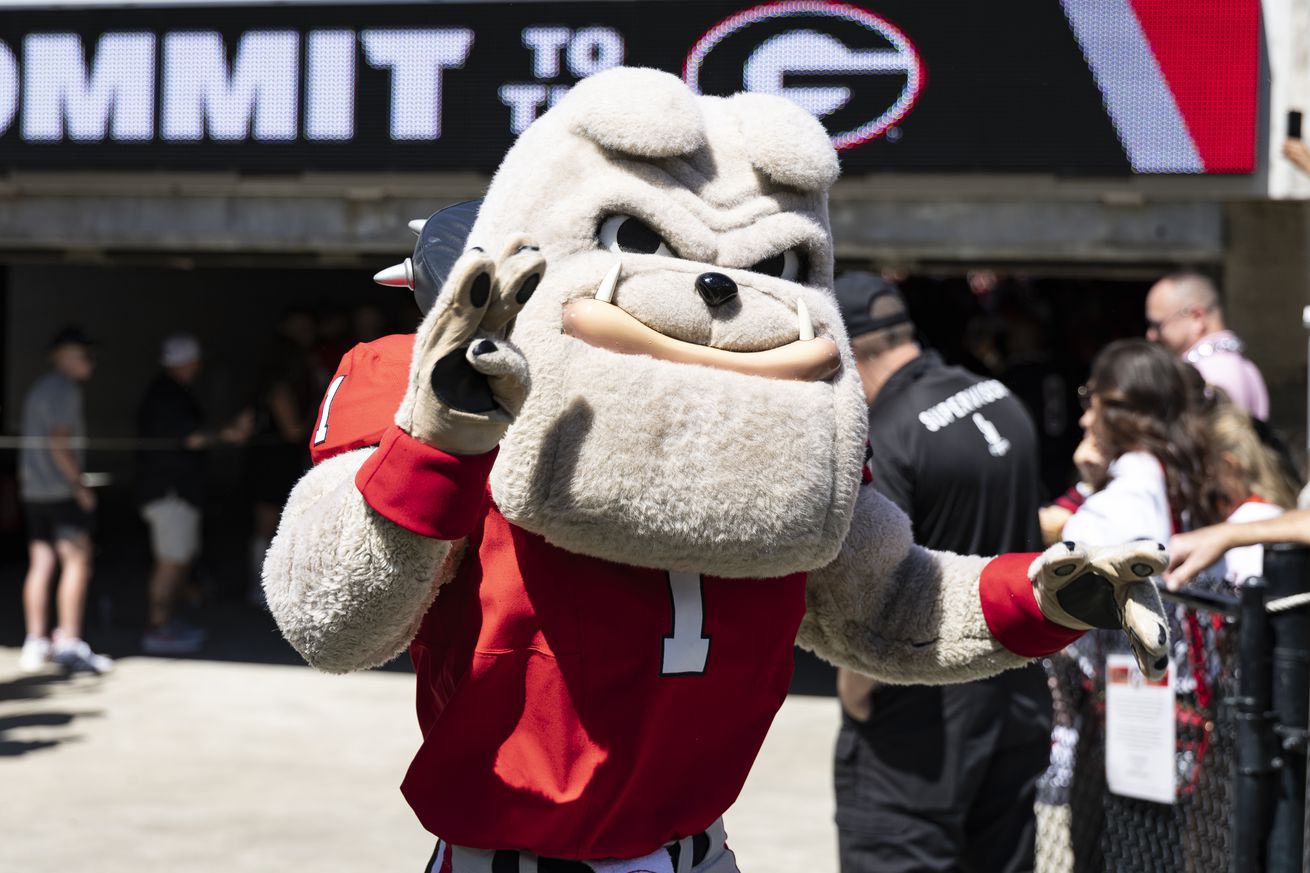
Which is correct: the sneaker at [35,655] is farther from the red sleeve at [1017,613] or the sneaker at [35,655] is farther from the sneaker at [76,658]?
the red sleeve at [1017,613]

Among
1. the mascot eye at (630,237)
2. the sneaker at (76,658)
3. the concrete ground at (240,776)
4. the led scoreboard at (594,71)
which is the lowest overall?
the concrete ground at (240,776)

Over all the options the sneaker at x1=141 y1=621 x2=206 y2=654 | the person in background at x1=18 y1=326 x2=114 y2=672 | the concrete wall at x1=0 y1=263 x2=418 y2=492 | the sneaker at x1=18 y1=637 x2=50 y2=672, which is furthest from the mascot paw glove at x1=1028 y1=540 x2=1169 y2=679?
the concrete wall at x1=0 y1=263 x2=418 y2=492

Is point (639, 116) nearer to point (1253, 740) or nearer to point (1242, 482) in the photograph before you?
point (1253, 740)

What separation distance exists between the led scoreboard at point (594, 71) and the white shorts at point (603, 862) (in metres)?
4.61

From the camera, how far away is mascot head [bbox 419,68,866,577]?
1.96 metres

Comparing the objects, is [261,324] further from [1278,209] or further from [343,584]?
[343,584]

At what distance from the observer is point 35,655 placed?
314 inches

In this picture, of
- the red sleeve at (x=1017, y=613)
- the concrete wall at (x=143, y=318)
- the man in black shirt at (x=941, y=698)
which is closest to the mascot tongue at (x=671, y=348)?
the red sleeve at (x=1017, y=613)

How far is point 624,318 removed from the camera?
200 centimetres

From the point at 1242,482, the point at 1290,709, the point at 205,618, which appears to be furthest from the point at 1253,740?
the point at 205,618

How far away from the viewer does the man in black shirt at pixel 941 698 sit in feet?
11.6

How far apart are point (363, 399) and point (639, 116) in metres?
0.56

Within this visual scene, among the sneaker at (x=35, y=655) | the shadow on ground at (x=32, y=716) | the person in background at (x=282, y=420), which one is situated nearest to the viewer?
the shadow on ground at (x=32, y=716)

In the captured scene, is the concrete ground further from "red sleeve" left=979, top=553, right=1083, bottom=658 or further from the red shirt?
the red shirt
